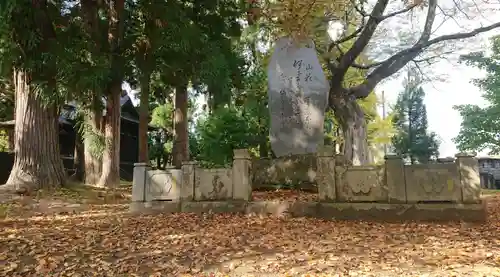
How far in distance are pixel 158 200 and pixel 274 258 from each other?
15.1 ft

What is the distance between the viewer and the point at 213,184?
9008 millimetres

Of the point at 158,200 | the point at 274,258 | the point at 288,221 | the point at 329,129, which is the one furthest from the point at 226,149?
→ the point at 329,129

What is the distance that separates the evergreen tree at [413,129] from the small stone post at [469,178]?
920 inches

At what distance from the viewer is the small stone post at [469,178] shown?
7.58 metres

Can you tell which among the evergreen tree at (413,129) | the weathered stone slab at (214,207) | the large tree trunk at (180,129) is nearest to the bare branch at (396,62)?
the weathered stone slab at (214,207)

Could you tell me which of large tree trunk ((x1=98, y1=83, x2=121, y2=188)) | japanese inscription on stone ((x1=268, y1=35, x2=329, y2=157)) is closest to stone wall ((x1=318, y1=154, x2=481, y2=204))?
japanese inscription on stone ((x1=268, y1=35, x2=329, y2=157))

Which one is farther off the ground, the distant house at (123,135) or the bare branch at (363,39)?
the bare branch at (363,39)

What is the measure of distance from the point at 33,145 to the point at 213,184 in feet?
18.9

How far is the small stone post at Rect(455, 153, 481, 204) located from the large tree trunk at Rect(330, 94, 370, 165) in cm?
503

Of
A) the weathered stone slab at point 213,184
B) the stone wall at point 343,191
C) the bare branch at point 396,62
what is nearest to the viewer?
the stone wall at point 343,191

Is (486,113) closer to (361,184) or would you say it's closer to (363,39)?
(363,39)

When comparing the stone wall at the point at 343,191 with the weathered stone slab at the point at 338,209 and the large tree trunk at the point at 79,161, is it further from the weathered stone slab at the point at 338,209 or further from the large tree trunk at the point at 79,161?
the large tree trunk at the point at 79,161

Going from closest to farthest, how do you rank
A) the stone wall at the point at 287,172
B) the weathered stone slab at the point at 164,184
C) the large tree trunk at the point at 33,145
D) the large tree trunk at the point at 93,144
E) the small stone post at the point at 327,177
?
the small stone post at the point at 327,177
the weathered stone slab at the point at 164,184
the stone wall at the point at 287,172
the large tree trunk at the point at 33,145
the large tree trunk at the point at 93,144

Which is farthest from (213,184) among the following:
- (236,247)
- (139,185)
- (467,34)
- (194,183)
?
(467,34)
